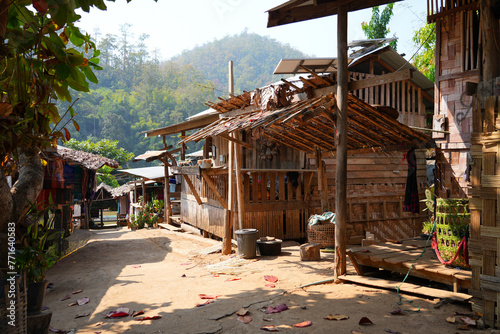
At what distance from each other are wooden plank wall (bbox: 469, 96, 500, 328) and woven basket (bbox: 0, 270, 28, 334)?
5.36 metres

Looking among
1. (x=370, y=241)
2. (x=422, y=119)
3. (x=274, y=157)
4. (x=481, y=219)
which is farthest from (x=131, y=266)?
(x=422, y=119)

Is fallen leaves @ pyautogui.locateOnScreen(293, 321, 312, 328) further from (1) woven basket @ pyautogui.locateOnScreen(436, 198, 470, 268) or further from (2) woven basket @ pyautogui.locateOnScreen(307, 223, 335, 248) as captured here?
(2) woven basket @ pyautogui.locateOnScreen(307, 223, 335, 248)

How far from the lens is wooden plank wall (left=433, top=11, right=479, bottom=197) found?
30.7ft

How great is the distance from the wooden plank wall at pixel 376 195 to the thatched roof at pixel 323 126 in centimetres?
305

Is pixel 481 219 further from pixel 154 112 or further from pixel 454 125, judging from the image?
pixel 154 112

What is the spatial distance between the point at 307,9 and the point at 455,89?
472cm

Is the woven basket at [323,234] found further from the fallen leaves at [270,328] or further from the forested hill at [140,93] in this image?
the forested hill at [140,93]

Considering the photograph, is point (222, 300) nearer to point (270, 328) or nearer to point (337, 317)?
point (270, 328)

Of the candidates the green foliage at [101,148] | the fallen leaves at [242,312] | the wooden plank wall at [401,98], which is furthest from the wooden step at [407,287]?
the green foliage at [101,148]

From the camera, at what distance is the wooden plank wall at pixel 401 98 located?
14.8 m

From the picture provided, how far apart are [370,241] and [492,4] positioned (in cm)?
555

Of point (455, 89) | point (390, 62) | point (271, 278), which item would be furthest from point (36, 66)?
point (390, 62)

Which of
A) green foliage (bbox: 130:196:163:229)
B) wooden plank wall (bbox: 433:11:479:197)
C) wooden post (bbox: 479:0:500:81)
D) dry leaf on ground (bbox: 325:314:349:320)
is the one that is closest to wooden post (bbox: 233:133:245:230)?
wooden plank wall (bbox: 433:11:479:197)

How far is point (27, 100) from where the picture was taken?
11.6ft
